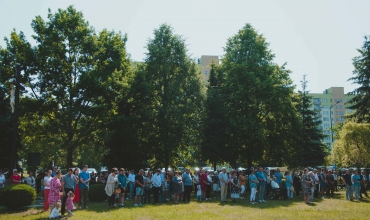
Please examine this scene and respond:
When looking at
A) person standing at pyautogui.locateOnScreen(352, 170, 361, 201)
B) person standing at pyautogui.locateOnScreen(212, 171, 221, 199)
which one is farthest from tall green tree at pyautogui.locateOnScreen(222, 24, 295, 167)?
person standing at pyautogui.locateOnScreen(352, 170, 361, 201)

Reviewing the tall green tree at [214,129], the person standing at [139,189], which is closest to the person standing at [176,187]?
the person standing at [139,189]

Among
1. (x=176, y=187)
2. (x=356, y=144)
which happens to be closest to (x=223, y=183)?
(x=176, y=187)

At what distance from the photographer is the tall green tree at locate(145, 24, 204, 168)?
30.7 meters

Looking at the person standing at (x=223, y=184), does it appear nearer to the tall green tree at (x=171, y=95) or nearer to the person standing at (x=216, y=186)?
the person standing at (x=216, y=186)

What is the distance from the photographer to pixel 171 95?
3191 cm

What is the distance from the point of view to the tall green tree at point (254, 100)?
30406mm

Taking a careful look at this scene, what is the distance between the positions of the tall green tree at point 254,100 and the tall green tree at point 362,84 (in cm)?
735

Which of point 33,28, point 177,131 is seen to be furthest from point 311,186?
point 33,28

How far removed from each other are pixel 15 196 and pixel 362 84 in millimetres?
33188

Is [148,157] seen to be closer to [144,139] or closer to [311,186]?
[144,139]

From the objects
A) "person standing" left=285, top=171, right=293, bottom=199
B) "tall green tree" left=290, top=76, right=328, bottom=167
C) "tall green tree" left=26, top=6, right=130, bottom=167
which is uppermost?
"tall green tree" left=26, top=6, right=130, bottom=167

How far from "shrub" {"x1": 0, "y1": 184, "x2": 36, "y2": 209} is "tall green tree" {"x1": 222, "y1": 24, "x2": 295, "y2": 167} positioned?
19.3 metres

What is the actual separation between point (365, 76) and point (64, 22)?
96.3 feet

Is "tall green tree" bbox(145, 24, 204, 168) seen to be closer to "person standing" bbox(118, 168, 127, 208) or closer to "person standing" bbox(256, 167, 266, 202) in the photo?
"person standing" bbox(256, 167, 266, 202)
